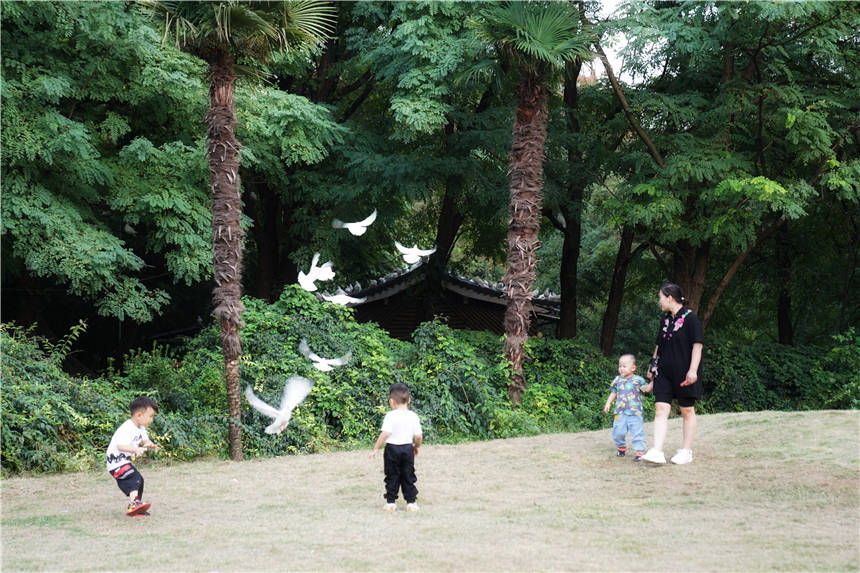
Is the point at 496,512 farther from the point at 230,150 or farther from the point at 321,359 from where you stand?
the point at 230,150

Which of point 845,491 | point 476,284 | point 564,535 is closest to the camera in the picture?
point 564,535

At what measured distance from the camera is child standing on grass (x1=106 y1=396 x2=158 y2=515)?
7348mm

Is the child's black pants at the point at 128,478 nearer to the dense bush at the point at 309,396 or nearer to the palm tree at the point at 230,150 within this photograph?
the dense bush at the point at 309,396

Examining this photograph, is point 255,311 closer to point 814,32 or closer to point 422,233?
point 814,32

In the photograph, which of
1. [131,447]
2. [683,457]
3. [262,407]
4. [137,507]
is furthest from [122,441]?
[683,457]

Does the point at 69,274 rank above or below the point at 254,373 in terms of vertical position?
above

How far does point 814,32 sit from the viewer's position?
1555cm

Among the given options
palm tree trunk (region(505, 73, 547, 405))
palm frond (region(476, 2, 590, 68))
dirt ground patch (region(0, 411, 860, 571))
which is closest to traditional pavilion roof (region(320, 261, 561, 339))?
palm tree trunk (region(505, 73, 547, 405))

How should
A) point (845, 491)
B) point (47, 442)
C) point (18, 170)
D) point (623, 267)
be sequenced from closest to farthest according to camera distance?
1. point (845, 491)
2. point (47, 442)
3. point (18, 170)
4. point (623, 267)

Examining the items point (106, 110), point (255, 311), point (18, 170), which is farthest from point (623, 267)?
point (18, 170)

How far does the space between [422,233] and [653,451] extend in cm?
1884

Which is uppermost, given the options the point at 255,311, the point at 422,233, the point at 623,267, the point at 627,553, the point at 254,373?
the point at 422,233

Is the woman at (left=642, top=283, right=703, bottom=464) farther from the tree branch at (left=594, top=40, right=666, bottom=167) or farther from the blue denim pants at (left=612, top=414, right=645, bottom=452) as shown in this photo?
the tree branch at (left=594, top=40, right=666, bottom=167)

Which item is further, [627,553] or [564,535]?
[564,535]
